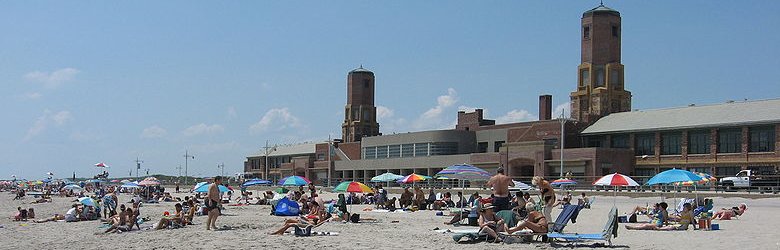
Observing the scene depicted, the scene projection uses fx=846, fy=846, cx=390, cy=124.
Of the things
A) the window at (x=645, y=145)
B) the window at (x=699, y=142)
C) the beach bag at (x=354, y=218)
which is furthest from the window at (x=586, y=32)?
the beach bag at (x=354, y=218)

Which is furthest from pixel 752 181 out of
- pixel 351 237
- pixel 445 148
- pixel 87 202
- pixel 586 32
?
pixel 87 202

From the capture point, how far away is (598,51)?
7506cm

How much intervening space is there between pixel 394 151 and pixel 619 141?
2596 centimetres

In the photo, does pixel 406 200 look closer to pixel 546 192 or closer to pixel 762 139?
pixel 546 192

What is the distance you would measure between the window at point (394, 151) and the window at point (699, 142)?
102ft

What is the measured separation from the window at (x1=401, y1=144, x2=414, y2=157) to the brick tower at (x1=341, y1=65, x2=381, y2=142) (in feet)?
71.6

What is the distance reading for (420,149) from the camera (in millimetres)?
80750

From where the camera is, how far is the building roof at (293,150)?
107875 millimetres

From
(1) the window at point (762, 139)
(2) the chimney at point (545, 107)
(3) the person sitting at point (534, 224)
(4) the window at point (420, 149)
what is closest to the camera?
(3) the person sitting at point (534, 224)

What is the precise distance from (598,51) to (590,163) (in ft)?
53.8

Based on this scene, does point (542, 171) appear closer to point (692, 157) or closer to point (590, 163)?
point (590, 163)

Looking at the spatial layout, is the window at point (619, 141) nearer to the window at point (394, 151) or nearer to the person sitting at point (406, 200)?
the window at point (394, 151)

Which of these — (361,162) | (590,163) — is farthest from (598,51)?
(361,162)

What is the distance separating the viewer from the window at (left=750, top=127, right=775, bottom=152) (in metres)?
55.8
